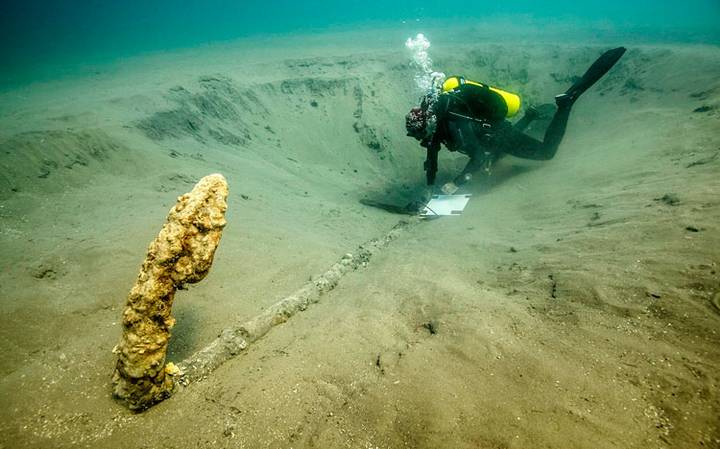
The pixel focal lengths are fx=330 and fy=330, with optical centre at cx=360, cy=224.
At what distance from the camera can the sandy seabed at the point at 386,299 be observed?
1.88m

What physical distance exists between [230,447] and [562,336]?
2219mm

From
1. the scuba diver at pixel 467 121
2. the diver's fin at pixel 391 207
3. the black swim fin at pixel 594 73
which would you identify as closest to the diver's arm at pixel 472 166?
the scuba diver at pixel 467 121

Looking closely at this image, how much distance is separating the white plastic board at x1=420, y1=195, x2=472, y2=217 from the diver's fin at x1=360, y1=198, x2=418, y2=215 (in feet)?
0.95

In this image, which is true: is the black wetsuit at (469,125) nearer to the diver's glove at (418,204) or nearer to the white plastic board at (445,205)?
the white plastic board at (445,205)

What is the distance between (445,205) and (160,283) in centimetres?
508

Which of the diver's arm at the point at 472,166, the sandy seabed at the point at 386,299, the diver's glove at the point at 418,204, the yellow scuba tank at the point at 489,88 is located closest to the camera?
the sandy seabed at the point at 386,299

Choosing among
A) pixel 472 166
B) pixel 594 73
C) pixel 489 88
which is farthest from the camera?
pixel 594 73

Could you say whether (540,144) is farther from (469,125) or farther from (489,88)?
(469,125)

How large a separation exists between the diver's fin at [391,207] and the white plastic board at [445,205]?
0.29 metres

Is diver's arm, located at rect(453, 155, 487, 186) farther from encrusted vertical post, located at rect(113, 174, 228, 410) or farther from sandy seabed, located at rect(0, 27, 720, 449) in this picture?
encrusted vertical post, located at rect(113, 174, 228, 410)

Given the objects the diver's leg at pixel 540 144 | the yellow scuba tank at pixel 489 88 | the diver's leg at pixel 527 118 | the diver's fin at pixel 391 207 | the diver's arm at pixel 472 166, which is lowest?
the diver's fin at pixel 391 207

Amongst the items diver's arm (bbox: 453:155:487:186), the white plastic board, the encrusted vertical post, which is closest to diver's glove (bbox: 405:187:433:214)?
the white plastic board

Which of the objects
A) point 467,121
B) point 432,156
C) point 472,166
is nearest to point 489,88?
point 467,121

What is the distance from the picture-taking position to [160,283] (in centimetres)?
196
